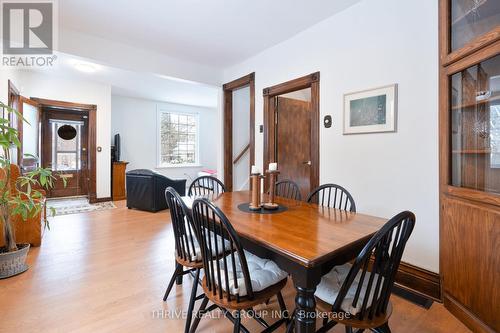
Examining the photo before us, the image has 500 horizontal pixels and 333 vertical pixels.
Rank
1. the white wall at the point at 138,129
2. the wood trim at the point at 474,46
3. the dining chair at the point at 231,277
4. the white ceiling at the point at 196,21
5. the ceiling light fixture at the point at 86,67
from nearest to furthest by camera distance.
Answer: the dining chair at the point at 231,277, the wood trim at the point at 474,46, the white ceiling at the point at 196,21, the ceiling light fixture at the point at 86,67, the white wall at the point at 138,129

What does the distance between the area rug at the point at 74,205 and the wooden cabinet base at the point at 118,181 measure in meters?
0.29

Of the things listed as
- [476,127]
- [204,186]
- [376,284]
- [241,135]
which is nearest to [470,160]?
[476,127]

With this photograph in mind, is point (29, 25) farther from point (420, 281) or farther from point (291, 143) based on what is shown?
point (420, 281)

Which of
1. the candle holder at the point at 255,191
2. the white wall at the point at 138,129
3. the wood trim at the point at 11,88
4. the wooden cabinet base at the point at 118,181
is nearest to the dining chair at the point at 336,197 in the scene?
the candle holder at the point at 255,191

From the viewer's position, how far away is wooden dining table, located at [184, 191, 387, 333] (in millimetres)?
1045

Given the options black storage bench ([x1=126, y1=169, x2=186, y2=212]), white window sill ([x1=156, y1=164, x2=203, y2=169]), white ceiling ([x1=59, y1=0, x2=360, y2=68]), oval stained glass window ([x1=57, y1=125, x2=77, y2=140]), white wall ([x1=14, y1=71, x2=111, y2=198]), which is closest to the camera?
white ceiling ([x1=59, y1=0, x2=360, y2=68])

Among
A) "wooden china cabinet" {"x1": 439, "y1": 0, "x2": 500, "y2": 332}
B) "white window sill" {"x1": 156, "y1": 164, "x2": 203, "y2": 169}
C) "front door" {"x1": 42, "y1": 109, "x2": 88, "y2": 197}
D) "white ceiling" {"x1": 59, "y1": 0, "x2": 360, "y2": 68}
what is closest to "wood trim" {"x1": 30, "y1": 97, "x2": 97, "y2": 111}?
"front door" {"x1": 42, "y1": 109, "x2": 88, "y2": 197}

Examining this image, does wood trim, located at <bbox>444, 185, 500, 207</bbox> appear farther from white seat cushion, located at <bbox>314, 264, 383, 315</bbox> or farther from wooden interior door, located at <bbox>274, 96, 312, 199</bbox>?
wooden interior door, located at <bbox>274, 96, 312, 199</bbox>

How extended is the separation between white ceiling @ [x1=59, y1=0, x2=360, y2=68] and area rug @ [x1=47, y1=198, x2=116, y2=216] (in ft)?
10.2

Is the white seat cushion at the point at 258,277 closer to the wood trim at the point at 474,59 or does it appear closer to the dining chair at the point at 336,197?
the dining chair at the point at 336,197

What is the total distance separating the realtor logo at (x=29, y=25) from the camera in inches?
97.1

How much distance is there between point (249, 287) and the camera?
1202 millimetres

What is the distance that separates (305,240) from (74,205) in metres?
5.35

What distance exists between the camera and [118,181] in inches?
222
